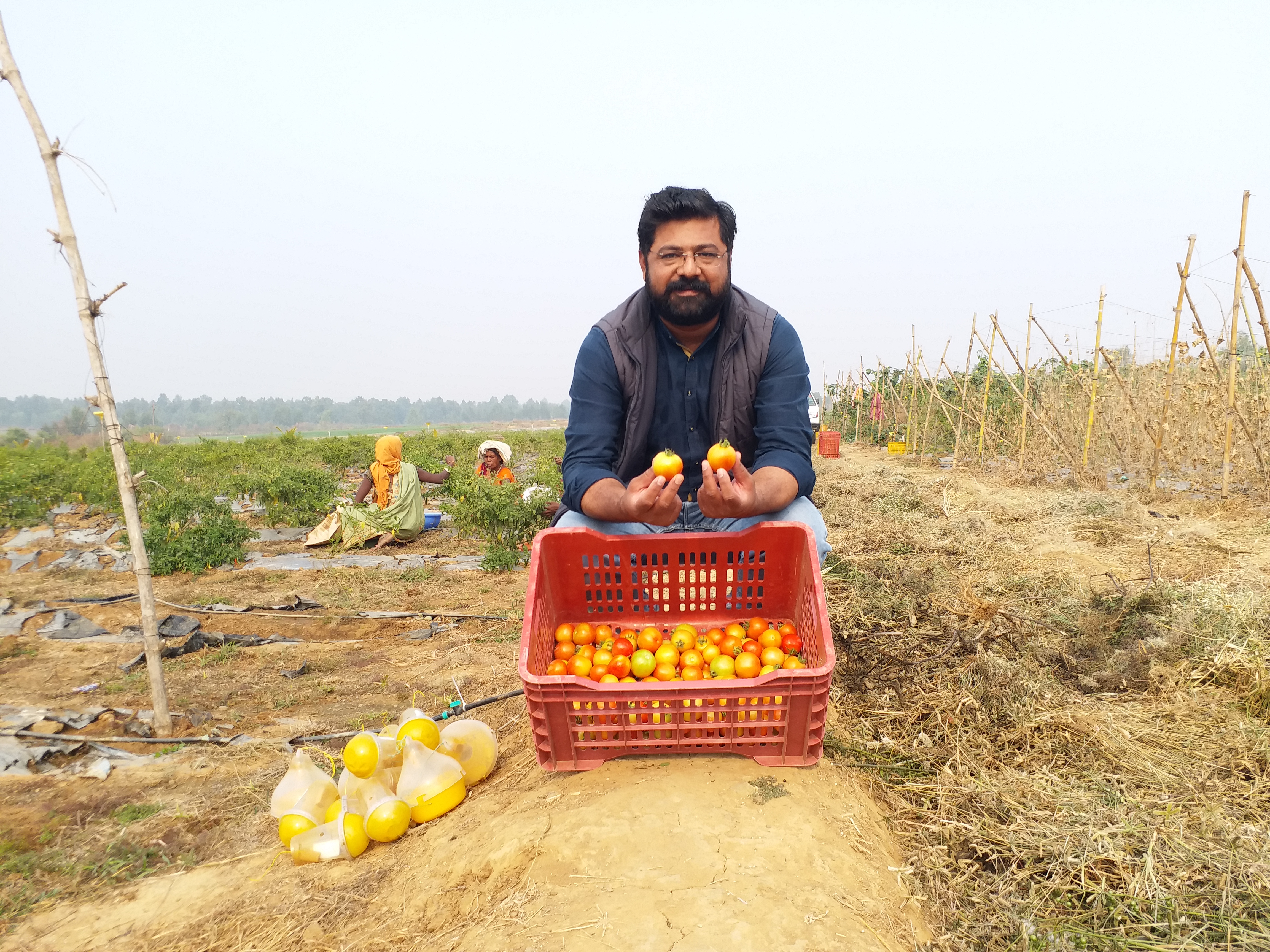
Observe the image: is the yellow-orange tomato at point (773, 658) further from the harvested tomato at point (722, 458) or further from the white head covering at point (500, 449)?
the white head covering at point (500, 449)

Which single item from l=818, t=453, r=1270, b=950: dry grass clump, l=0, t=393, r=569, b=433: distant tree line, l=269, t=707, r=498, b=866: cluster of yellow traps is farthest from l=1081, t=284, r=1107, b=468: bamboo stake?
l=0, t=393, r=569, b=433: distant tree line

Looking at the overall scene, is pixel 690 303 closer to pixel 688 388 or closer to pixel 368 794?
pixel 688 388

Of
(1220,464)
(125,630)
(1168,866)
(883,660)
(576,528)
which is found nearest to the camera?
(1168,866)

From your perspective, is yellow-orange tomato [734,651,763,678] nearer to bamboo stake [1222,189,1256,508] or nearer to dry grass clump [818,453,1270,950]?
dry grass clump [818,453,1270,950]

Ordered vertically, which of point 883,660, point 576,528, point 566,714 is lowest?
point 883,660

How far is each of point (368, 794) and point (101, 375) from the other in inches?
95.8

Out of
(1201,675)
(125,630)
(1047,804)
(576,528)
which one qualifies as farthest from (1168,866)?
(125,630)

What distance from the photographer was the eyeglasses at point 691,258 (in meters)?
2.73

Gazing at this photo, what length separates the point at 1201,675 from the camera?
270 centimetres

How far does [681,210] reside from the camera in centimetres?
273

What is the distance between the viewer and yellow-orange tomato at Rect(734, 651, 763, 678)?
2371mm

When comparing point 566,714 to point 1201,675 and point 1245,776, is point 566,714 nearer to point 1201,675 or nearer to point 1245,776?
point 1245,776

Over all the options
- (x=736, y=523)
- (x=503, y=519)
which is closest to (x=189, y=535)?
(x=503, y=519)

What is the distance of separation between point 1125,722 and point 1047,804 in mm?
706
